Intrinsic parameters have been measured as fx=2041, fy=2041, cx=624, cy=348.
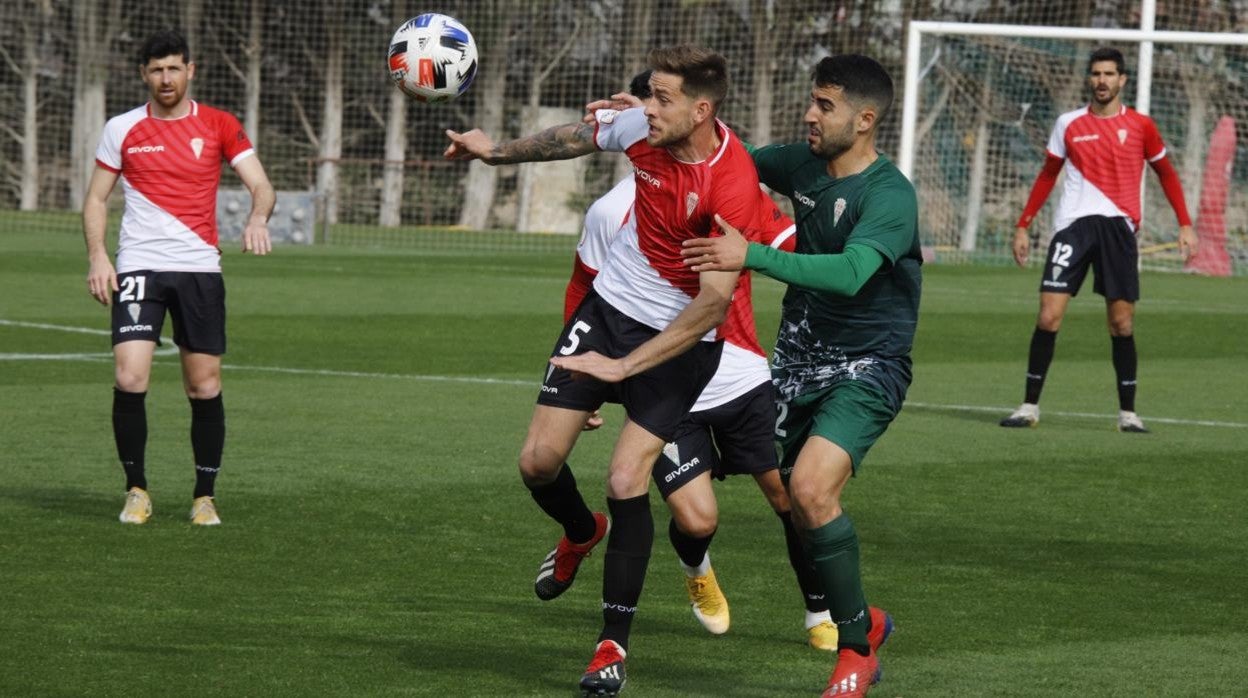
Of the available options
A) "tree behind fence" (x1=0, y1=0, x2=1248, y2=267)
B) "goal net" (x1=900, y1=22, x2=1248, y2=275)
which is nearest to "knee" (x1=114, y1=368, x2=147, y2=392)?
"goal net" (x1=900, y1=22, x2=1248, y2=275)

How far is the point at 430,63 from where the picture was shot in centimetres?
773

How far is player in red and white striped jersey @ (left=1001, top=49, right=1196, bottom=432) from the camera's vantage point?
12.7 meters

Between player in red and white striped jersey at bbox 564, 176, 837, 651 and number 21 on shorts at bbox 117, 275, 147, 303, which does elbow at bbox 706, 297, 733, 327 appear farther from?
number 21 on shorts at bbox 117, 275, 147, 303

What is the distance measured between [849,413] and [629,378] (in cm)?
69

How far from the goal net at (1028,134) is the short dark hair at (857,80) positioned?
861 inches

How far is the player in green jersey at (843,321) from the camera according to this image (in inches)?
233

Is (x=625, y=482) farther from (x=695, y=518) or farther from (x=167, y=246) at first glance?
(x=167, y=246)

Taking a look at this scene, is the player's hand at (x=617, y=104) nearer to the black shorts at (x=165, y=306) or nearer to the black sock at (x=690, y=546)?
the black sock at (x=690, y=546)

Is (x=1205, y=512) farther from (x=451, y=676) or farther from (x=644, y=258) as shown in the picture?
(x=451, y=676)

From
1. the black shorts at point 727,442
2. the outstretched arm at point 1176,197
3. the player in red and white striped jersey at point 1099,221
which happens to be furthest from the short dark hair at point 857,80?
the outstretched arm at point 1176,197

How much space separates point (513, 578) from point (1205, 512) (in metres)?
3.61

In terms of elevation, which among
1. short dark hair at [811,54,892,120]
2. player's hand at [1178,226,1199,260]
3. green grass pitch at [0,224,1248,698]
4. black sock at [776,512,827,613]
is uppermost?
short dark hair at [811,54,892,120]

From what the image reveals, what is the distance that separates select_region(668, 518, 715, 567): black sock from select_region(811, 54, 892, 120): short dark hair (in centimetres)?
152

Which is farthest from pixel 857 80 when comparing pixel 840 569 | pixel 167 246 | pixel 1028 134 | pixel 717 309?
pixel 1028 134
